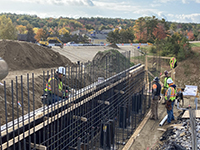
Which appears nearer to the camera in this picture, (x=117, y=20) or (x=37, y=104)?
(x=37, y=104)

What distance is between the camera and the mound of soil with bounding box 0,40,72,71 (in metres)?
14.4

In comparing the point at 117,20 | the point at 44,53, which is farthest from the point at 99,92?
the point at 117,20

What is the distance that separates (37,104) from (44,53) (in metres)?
7.76

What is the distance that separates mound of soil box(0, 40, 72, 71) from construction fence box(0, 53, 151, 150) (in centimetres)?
461

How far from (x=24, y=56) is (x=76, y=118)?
10502mm

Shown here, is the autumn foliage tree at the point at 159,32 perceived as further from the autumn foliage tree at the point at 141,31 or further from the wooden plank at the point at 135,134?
the wooden plank at the point at 135,134

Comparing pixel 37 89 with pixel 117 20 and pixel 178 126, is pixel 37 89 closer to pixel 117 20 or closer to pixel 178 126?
pixel 178 126

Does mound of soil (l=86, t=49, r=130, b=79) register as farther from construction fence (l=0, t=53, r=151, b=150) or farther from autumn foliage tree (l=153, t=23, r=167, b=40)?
autumn foliage tree (l=153, t=23, r=167, b=40)

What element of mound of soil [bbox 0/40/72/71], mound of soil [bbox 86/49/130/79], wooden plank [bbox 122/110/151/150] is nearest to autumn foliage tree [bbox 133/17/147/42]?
mound of soil [bbox 0/40/72/71]

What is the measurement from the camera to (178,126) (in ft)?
27.3

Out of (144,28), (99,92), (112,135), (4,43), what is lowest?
(112,135)

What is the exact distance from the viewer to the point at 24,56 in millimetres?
14961

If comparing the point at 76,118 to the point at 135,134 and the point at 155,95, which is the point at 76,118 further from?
the point at 155,95

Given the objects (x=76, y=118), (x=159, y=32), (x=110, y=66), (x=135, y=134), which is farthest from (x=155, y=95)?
(x=159, y=32)
